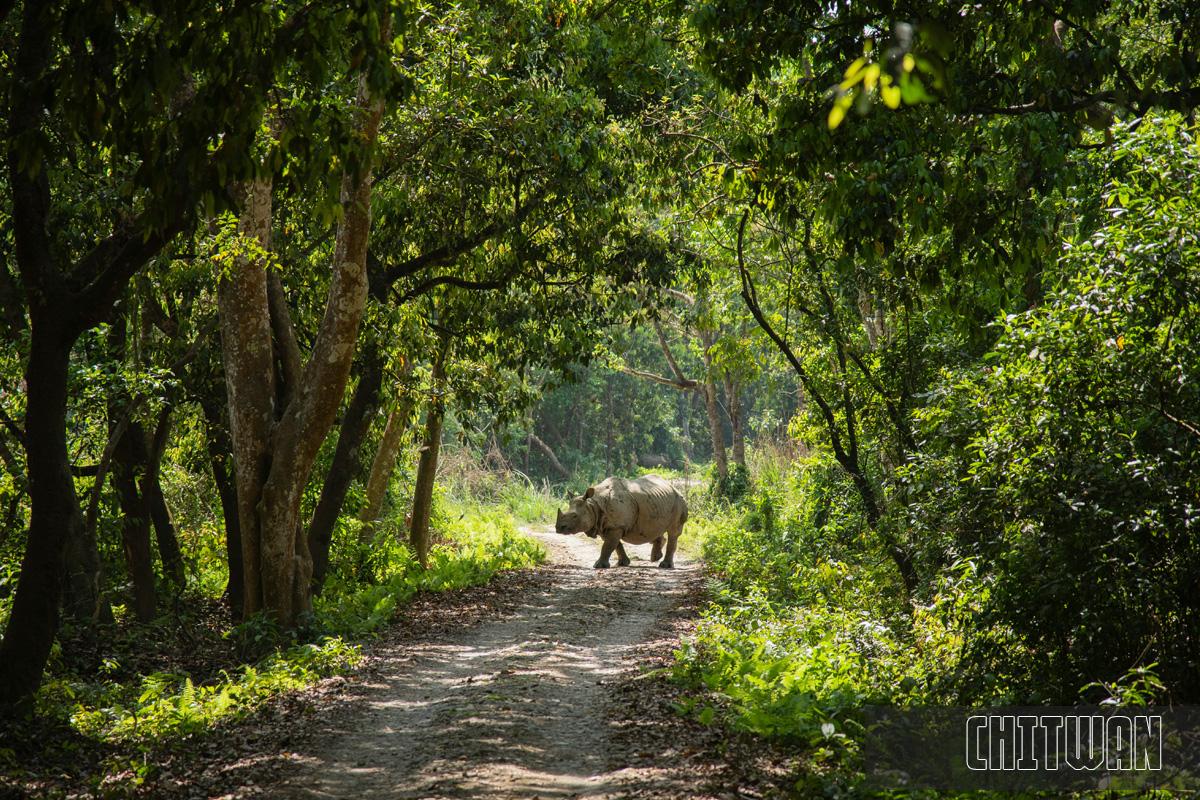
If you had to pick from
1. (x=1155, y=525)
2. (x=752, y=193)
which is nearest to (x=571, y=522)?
(x=752, y=193)

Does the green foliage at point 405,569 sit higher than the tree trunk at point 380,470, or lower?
lower

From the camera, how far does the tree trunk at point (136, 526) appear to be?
44.8ft

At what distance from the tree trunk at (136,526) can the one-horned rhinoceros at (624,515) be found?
11.4 meters

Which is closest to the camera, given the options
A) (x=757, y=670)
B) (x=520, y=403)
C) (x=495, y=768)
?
(x=495, y=768)

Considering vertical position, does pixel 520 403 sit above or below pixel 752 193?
below

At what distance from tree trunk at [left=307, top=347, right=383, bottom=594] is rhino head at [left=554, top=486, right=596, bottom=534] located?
30.8 ft

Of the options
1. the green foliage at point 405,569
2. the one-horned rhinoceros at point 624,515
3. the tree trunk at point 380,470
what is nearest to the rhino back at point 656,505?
the one-horned rhinoceros at point 624,515

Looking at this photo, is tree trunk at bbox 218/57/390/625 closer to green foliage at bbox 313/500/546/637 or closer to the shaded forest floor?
green foliage at bbox 313/500/546/637

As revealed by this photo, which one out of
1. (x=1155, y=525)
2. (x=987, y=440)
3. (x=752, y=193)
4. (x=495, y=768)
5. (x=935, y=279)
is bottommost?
(x=495, y=768)

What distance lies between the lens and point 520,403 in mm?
18359

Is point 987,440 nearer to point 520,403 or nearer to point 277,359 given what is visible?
point 277,359

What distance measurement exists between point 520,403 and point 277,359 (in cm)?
610

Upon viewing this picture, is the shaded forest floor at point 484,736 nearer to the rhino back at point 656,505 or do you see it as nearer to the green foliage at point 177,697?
the green foliage at point 177,697

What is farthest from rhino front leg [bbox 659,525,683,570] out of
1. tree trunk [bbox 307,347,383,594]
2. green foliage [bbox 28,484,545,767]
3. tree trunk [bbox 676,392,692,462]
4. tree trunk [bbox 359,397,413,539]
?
tree trunk [bbox 676,392,692,462]
